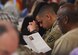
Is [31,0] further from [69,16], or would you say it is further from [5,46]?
[5,46]

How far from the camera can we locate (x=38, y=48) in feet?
8.08

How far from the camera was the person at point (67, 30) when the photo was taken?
86.9 inches

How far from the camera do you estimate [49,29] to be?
3.15 meters

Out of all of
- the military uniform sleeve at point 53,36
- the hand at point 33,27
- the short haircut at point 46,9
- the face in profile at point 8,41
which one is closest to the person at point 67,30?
the military uniform sleeve at point 53,36

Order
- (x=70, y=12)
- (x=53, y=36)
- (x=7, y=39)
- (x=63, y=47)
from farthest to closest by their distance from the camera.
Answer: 1. (x=53, y=36)
2. (x=70, y=12)
3. (x=63, y=47)
4. (x=7, y=39)

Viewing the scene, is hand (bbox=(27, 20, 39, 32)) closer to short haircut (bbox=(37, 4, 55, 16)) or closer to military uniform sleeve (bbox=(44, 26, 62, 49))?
short haircut (bbox=(37, 4, 55, 16))

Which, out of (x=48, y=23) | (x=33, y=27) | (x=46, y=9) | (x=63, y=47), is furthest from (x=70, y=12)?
(x=33, y=27)

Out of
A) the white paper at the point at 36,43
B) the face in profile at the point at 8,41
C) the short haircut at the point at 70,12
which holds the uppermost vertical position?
the face in profile at the point at 8,41

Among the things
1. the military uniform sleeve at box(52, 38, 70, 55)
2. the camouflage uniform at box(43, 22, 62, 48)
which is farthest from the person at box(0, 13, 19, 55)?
the camouflage uniform at box(43, 22, 62, 48)

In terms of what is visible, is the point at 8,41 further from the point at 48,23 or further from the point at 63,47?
the point at 48,23

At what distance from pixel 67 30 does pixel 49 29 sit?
0.69 meters

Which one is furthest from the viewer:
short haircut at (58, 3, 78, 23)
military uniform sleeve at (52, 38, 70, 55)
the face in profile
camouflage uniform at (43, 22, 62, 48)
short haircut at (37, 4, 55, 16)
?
short haircut at (37, 4, 55, 16)

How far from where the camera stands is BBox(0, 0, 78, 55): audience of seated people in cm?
101

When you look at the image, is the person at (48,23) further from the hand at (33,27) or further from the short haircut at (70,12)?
the short haircut at (70,12)
